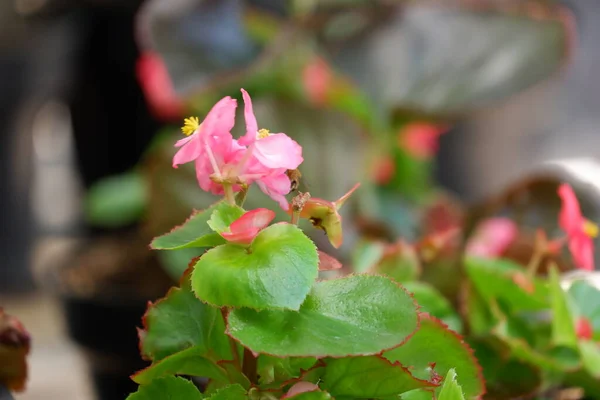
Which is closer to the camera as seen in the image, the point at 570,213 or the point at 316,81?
the point at 570,213

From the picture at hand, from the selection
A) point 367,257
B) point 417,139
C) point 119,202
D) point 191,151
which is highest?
point 191,151

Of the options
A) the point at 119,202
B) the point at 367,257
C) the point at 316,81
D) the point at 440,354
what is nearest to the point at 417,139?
the point at 316,81

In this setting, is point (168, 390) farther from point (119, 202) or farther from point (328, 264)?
point (119, 202)

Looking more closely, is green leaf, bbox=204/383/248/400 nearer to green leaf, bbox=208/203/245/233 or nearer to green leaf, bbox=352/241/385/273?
green leaf, bbox=208/203/245/233

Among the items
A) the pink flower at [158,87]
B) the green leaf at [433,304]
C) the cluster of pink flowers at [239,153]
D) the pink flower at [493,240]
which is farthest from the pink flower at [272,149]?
the pink flower at [158,87]

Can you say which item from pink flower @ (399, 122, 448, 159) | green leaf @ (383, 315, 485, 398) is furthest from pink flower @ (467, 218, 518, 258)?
pink flower @ (399, 122, 448, 159)

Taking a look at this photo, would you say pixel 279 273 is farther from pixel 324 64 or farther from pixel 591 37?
pixel 591 37

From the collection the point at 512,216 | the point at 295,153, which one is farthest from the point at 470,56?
the point at 295,153
